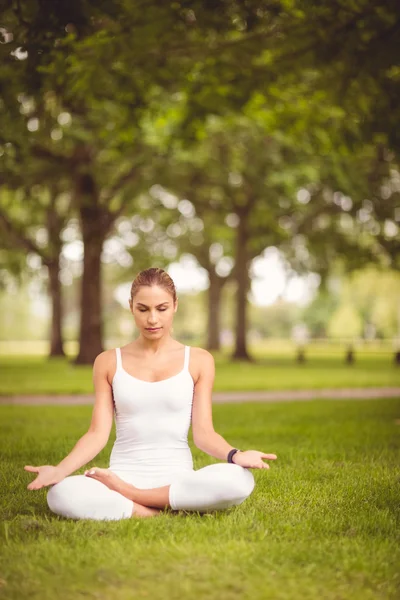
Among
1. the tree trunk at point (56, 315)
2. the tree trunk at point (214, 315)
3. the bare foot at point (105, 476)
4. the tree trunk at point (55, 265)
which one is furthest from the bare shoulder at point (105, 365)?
the tree trunk at point (214, 315)

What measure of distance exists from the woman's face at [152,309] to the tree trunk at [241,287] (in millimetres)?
26378

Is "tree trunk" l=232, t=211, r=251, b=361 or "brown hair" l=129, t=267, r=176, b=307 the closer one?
"brown hair" l=129, t=267, r=176, b=307

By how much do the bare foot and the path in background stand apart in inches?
386

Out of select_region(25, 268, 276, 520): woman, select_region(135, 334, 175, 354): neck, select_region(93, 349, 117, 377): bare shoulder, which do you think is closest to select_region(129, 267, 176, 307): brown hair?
select_region(25, 268, 276, 520): woman

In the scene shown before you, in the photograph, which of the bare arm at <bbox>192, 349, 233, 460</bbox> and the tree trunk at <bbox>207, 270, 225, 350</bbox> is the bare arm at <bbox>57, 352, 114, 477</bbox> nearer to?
the bare arm at <bbox>192, 349, 233, 460</bbox>

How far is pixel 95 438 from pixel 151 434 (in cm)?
37

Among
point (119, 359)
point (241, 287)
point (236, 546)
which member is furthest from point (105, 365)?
point (241, 287)

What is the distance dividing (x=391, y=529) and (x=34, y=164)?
2059cm

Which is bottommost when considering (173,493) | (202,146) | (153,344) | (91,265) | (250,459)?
(173,493)

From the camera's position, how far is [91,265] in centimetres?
2611

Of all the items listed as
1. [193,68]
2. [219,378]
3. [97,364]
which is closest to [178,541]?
[97,364]

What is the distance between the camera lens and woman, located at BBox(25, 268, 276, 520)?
4938 millimetres

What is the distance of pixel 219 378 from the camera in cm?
2134

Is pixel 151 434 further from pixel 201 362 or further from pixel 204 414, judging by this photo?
pixel 201 362
